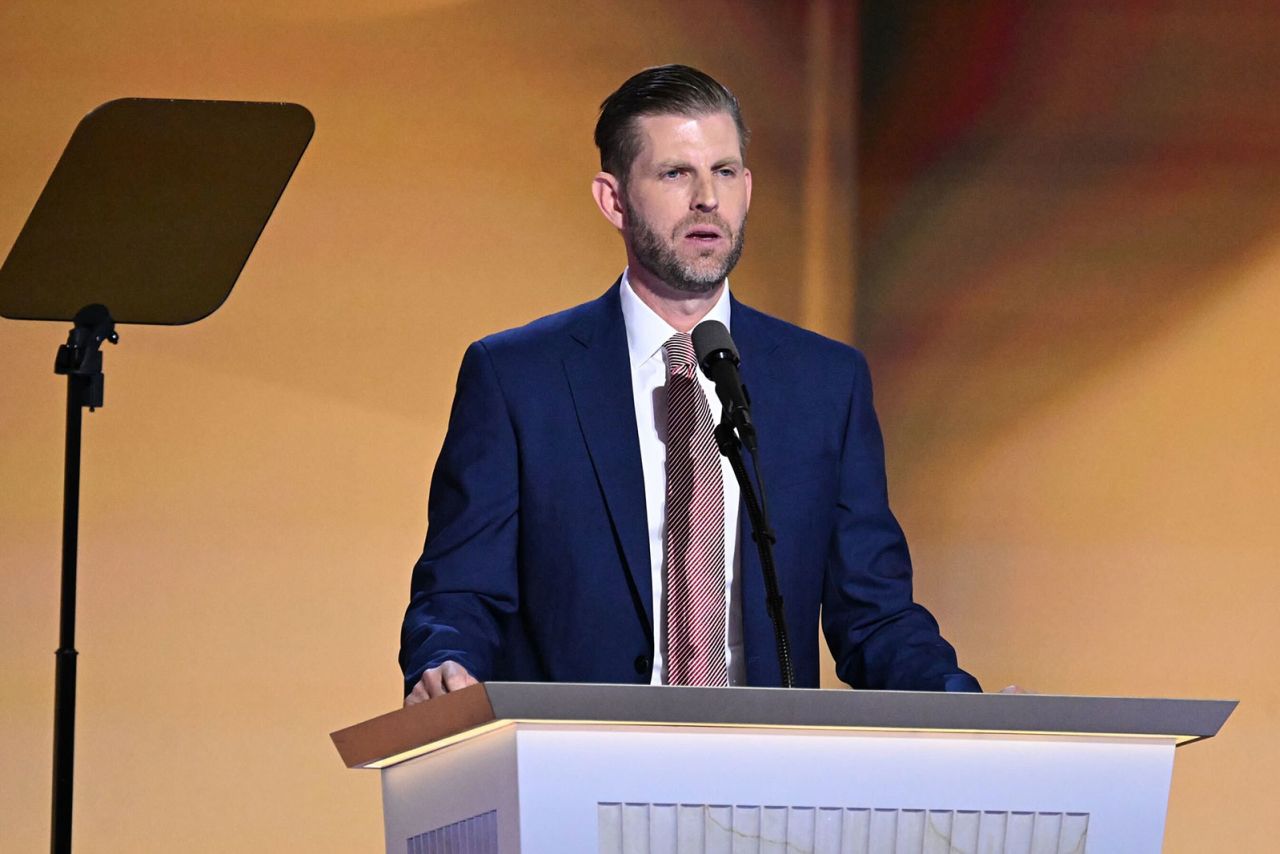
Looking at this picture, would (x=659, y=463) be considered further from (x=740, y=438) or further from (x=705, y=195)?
(x=740, y=438)

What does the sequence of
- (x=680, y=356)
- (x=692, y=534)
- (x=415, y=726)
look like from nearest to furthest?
(x=415, y=726) → (x=692, y=534) → (x=680, y=356)

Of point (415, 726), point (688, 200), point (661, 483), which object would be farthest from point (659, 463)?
point (415, 726)

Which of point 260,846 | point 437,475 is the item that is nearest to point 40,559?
point 260,846

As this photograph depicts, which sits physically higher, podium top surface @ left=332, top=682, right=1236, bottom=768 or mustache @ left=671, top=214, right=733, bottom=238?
mustache @ left=671, top=214, right=733, bottom=238

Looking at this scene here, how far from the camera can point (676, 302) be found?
98.8 inches

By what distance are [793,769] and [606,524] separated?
0.78 metres

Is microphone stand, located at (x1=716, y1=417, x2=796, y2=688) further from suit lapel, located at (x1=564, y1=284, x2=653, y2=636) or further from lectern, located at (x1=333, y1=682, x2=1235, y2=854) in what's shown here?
suit lapel, located at (x1=564, y1=284, x2=653, y2=636)

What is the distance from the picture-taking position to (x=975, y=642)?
409cm

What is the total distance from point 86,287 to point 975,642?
2.18 meters

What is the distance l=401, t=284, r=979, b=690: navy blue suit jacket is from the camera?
7.64ft

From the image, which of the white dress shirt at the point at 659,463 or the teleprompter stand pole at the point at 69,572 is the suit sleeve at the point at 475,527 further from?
the teleprompter stand pole at the point at 69,572

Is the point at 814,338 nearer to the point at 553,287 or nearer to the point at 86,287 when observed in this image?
the point at 86,287

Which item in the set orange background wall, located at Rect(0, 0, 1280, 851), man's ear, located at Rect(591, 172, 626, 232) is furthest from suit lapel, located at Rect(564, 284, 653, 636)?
orange background wall, located at Rect(0, 0, 1280, 851)

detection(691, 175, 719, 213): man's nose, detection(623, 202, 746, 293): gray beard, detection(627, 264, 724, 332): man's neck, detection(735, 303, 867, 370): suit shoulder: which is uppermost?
detection(691, 175, 719, 213): man's nose
